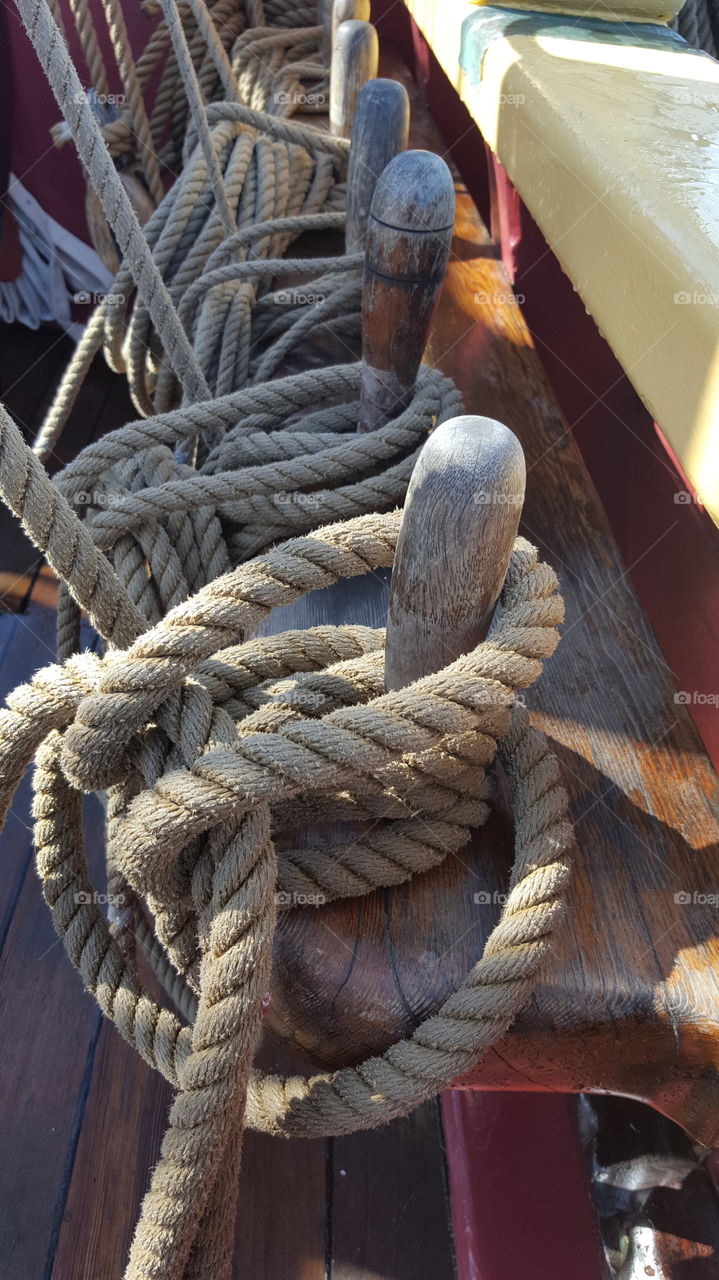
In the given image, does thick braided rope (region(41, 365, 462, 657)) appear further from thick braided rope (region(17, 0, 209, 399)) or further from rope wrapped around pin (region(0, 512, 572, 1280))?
→ rope wrapped around pin (region(0, 512, 572, 1280))

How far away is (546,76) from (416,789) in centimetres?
102

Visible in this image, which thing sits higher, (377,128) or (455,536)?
(377,128)

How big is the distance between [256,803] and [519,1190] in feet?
3.01

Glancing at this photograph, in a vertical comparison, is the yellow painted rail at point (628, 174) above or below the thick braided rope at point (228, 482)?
above

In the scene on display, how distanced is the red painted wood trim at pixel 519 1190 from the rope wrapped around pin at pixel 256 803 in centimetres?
59

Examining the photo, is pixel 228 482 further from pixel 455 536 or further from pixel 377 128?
pixel 377 128

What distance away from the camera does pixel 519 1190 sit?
4.05ft

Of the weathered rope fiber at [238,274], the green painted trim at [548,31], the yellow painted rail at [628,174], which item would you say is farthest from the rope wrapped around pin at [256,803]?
the green painted trim at [548,31]

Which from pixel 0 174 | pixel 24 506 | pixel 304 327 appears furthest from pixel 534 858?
pixel 0 174

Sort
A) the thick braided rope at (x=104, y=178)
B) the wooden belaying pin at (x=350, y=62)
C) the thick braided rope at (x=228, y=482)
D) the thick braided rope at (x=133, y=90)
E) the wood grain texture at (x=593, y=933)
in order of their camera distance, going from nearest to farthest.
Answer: the wood grain texture at (x=593, y=933) < the thick braided rope at (x=104, y=178) < the thick braided rope at (x=228, y=482) < the wooden belaying pin at (x=350, y=62) < the thick braided rope at (x=133, y=90)

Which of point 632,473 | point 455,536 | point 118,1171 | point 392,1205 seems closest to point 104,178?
point 455,536

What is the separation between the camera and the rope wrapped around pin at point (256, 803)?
0.63 metres

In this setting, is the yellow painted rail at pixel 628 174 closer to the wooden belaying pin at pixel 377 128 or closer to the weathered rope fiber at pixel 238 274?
the wooden belaying pin at pixel 377 128

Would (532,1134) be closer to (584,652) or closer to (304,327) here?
(584,652)
